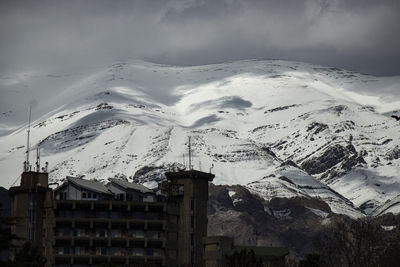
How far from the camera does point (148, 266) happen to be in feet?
645

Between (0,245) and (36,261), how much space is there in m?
34.8

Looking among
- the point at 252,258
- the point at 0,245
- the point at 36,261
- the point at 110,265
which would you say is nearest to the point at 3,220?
the point at 0,245

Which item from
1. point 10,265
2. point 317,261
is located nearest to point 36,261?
point 10,265

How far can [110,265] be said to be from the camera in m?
164

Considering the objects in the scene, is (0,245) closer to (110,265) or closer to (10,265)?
(10,265)

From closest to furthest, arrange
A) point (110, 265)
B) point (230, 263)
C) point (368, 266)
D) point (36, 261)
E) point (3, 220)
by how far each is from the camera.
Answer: point (3, 220)
point (36, 261)
point (110, 265)
point (230, 263)
point (368, 266)

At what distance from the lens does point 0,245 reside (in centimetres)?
11525

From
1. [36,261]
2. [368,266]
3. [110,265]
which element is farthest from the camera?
[368,266]

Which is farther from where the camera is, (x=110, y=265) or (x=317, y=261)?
(x=317, y=261)

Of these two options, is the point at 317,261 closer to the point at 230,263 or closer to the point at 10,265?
the point at 230,263

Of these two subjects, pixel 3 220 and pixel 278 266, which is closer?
pixel 3 220

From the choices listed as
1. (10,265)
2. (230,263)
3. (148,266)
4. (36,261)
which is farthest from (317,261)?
(10,265)

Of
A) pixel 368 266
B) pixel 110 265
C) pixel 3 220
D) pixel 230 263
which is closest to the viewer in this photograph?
pixel 3 220

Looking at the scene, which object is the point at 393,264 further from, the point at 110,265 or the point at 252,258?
the point at 110,265
